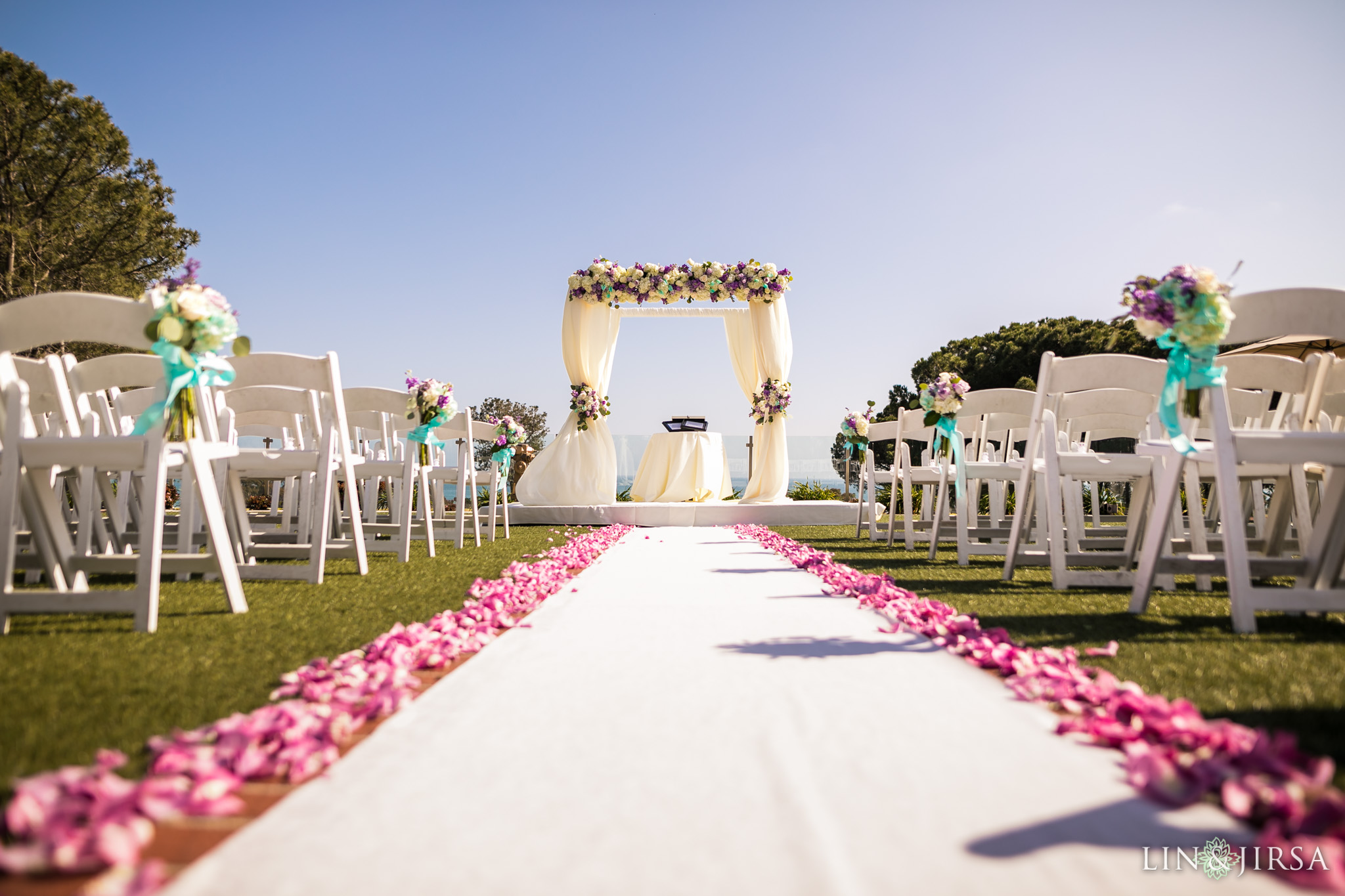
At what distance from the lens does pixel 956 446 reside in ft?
13.3

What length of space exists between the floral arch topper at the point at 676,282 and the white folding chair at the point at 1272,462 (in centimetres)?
780

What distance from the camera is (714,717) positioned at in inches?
54.0

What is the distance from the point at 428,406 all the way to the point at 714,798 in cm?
393

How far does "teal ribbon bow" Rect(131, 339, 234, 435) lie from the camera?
214 cm

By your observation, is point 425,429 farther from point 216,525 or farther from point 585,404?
point 585,404

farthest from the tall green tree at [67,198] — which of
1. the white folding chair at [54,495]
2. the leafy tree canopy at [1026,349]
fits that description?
the leafy tree canopy at [1026,349]

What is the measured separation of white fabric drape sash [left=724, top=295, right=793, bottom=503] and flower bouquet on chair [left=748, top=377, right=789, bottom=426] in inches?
2.5

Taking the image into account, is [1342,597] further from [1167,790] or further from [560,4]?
[560,4]

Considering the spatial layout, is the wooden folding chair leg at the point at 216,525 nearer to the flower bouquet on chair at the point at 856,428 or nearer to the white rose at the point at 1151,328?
the white rose at the point at 1151,328

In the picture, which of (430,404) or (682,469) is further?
(682,469)

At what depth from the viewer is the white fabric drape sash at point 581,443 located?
→ 939 centimetres

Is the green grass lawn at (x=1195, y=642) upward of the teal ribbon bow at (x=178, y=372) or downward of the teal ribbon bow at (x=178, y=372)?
downward

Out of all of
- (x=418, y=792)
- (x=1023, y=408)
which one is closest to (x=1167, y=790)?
(x=418, y=792)

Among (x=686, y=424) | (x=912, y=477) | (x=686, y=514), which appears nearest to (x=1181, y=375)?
(x=912, y=477)
